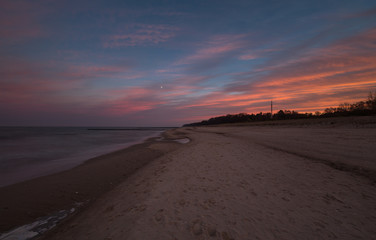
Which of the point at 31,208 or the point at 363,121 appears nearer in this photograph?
the point at 31,208

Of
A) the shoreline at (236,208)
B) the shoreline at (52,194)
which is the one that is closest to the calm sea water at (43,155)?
the shoreline at (52,194)

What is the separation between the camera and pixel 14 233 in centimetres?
383

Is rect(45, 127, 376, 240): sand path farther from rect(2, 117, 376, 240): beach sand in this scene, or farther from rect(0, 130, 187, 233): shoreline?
rect(0, 130, 187, 233): shoreline

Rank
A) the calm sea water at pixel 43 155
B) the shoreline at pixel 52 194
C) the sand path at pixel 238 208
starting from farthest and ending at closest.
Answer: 1. the calm sea water at pixel 43 155
2. the shoreline at pixel 52 194
3. the sand path at pixel 238 208

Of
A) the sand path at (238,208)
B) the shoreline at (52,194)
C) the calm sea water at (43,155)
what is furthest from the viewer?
the calm sea water at (43,155)

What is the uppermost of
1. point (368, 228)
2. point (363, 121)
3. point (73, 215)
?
point (363, 121)

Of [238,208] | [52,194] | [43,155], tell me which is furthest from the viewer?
[43,155]

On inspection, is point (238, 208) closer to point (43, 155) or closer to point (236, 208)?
point (236, 208)

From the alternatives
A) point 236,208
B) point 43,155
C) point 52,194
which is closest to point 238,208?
point 236,208

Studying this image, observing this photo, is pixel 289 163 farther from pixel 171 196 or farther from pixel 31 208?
pixel 31 208

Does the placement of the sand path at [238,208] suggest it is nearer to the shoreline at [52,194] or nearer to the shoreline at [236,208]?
the shoreline at [236,208]

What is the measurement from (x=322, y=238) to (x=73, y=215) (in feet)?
19.8

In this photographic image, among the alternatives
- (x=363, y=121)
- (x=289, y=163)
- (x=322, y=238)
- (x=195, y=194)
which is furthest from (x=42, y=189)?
(x=363, y=121)

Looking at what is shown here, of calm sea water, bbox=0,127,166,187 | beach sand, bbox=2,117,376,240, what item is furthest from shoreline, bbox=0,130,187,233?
calm sea water, bbox=0,127,166,187
